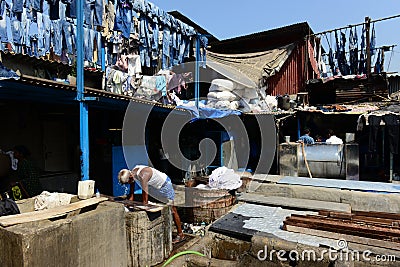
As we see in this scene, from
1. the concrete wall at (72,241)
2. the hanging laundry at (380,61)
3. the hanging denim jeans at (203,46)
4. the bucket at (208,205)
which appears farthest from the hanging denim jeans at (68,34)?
the hanging laundry at (380,61)

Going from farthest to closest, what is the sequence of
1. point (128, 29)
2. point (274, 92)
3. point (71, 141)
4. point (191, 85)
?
point (274, 92), point (191, 85), point (71, 141), point (128, 29)

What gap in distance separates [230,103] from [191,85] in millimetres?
2959

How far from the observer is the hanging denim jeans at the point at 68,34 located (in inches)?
254

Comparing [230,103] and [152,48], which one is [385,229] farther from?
[152,48]

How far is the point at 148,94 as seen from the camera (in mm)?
8734

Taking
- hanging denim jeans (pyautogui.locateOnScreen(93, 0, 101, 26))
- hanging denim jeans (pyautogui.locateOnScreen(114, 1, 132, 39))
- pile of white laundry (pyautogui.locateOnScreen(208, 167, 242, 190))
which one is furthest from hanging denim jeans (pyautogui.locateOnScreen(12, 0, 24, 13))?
pile of white laundry (pyautogui.locateOnScreen(208, 167, 242, 190))

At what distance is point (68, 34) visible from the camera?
21.8 feet

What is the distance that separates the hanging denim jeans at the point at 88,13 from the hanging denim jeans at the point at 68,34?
0.46 metres

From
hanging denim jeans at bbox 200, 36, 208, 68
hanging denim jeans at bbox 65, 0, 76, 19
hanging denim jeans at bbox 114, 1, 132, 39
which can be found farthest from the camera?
hanging denim jeans at bbox 200, 36, 208, 68

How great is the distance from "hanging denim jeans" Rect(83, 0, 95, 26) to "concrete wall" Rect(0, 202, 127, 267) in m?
4.29

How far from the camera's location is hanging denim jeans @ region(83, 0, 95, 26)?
20.9 ft

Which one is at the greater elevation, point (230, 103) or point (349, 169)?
point (230, 103)

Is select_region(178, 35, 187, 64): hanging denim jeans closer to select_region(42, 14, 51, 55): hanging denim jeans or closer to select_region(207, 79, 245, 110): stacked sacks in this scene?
select_region(207, 79, 245, 110): stacked sacks

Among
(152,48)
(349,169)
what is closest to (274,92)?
(349,169)
